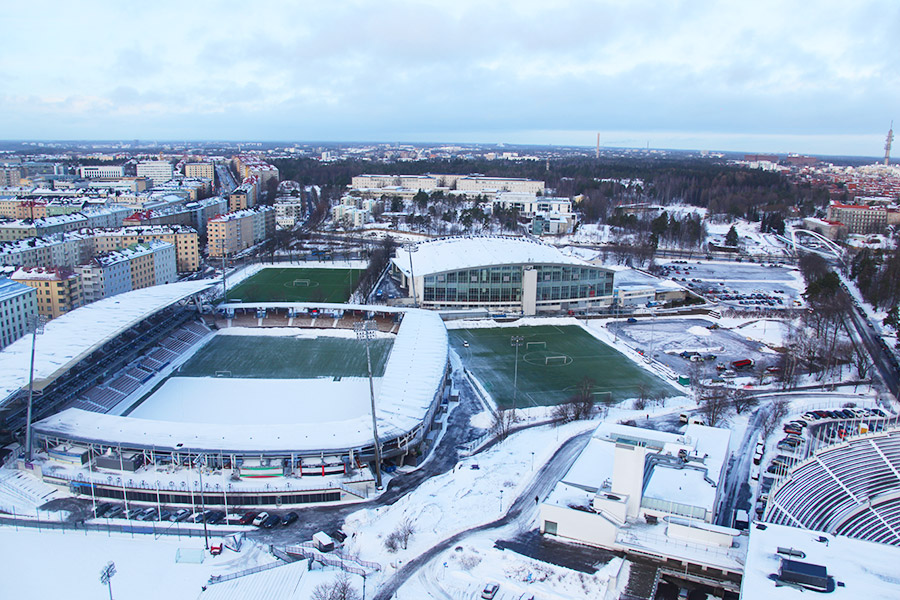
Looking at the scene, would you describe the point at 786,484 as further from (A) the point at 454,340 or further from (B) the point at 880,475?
(A) the point at 454,340

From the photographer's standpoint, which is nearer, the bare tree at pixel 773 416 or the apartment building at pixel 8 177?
the bare tree at pixel 773 416

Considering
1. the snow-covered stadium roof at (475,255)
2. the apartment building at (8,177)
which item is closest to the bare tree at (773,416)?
the snow-covered stadium roof at (475,255)

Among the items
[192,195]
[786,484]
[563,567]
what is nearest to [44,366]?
[563,567]

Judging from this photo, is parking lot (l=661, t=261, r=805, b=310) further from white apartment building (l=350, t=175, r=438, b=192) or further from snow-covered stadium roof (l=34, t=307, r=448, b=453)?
white apartment building (l=350, t=175, r=438, b=192)

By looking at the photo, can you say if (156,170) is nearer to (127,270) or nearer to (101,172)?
(101,172)

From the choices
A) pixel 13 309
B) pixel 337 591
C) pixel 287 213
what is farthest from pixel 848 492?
pixel 287 213

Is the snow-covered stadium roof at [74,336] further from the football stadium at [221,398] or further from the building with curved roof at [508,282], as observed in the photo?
the building with curved roof at [508,282]
